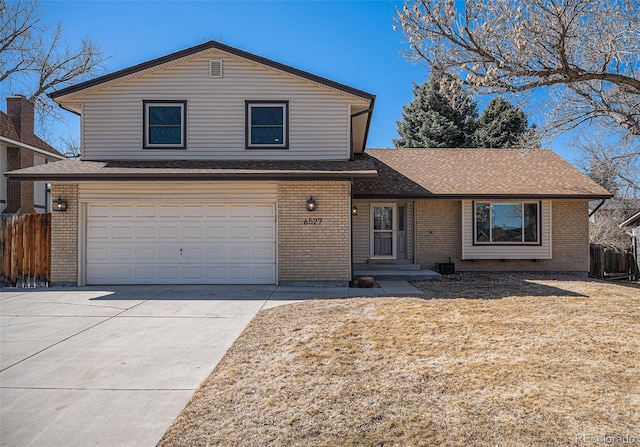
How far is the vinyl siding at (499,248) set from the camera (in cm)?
1409

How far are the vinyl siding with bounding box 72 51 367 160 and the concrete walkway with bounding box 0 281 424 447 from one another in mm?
4148

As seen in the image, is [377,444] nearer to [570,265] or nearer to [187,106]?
[187,106]

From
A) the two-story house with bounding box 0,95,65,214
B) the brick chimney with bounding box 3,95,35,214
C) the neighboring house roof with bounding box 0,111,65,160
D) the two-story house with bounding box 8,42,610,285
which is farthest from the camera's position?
the brick chimney with bounding box 3,95,35,214

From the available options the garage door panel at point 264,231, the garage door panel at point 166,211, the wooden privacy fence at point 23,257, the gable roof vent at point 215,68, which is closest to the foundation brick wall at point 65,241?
the wooden privacy fence at point 23,257

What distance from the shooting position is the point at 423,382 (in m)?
4.33

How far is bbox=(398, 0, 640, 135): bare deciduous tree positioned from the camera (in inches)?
273

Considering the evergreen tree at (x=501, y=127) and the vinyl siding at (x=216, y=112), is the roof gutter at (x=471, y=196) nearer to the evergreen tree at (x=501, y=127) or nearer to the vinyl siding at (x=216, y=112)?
the vinyl siding at (x=216, y=112)

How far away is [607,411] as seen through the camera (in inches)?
145

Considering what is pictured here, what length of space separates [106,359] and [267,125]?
804cm

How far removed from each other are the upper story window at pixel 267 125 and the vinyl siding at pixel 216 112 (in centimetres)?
15

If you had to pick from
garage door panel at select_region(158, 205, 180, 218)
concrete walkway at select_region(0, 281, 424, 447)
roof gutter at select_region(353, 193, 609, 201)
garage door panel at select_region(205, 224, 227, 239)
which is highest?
roof gutter at select_region(353, 193, 609, 201)

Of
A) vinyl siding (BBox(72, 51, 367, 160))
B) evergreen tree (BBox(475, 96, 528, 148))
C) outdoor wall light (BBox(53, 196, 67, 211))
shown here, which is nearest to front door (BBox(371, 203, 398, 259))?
vinyl siding (BBox(72, 51, 367, 160))

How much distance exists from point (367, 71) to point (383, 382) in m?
12.2

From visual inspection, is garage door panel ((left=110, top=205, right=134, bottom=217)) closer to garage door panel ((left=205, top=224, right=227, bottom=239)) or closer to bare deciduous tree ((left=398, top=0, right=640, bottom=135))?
garage door panel ((left=205, top=224, right=227, bottom=239))
